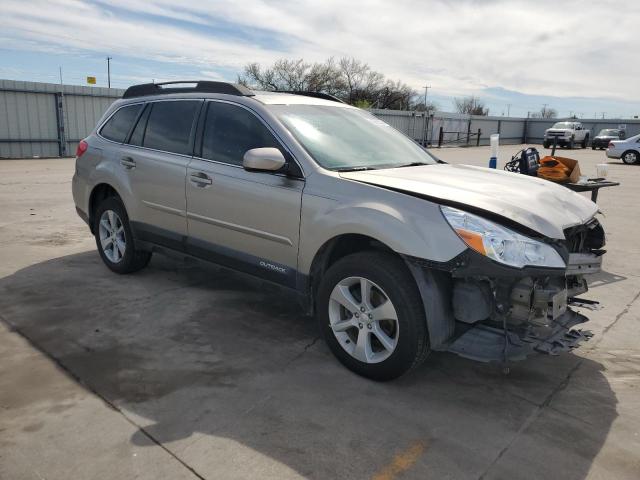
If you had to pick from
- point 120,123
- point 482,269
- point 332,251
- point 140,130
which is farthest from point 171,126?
point 482,269

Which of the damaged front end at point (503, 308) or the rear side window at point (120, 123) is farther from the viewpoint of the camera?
the rear side window at point (120, 123)

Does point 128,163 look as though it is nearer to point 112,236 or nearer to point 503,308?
point 112,236

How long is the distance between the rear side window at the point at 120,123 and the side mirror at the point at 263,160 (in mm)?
2240

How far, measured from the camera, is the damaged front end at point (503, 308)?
9.43 feet

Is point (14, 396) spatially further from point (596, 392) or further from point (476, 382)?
point (596, 392)

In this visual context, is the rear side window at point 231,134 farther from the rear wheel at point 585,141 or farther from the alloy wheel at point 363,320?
the rear wheel at point 585,141

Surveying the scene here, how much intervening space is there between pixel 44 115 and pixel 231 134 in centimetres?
1859

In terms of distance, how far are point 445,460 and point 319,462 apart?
2.03 feet

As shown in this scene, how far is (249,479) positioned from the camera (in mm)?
2467

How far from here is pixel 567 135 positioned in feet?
128

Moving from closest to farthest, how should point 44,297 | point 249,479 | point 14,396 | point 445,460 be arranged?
1. point 249,479
2. point 445,460
3. point 14,396
4. point 44,297

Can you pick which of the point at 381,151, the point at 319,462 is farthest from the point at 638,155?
the point at 319,462

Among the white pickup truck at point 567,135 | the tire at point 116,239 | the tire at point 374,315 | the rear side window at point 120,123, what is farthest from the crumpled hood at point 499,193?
the white pickup truck at point 567,135

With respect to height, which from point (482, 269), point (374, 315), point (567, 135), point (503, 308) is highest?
point (567, 135)
